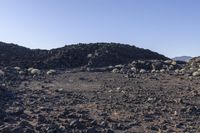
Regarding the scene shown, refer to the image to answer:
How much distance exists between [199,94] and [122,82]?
673 cm

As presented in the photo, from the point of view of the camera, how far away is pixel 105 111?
22547 millimetres

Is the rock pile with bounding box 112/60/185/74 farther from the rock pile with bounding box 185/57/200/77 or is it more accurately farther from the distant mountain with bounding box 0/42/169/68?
the distant mountain with bounding box 0/42/169/68

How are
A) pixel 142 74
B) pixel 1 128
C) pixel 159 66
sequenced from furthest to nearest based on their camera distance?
pixel 159 66 < pixel 142 74 < pixel 1 128

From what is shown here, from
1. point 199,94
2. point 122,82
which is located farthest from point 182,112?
point 122,82

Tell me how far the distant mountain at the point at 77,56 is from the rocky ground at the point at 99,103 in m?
7.43

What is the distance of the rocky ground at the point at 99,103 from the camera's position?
64.2 feet

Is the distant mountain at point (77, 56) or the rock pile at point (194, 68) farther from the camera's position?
the distant mountain at point (77, 56)

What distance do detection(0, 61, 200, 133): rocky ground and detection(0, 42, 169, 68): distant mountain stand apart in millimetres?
7426

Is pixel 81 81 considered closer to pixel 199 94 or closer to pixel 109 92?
pixel 109 92

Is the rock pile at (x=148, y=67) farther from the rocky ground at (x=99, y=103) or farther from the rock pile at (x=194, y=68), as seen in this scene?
the rocky ground at (x=99, y=103)

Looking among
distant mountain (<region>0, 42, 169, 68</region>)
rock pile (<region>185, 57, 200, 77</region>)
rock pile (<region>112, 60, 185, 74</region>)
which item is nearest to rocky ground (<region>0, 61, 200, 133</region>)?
rock pile (<region>185, 57, 200, 77</region>)

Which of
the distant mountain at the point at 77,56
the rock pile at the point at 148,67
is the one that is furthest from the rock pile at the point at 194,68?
the distant mountain at the point at 77,56

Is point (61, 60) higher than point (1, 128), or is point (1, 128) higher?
point (61, 60)

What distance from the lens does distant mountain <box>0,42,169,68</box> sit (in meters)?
45.9
